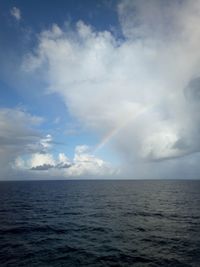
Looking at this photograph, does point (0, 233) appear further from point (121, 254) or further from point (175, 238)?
point (175, 238)

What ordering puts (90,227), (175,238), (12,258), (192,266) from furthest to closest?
(90,227) → (175,238) → (12,258) → (192,266)

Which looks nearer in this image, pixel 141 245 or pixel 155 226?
pixel 141 245

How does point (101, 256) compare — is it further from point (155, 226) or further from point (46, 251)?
point (155, 226)

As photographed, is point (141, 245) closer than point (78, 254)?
No

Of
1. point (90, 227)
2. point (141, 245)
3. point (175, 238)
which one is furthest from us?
point (90, 227)

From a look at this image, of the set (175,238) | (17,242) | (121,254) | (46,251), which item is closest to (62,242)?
(46,251)

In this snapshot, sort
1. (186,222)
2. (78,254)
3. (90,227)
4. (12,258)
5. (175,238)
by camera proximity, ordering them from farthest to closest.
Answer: (186,222) < (90,227) < (175,238) < (78,254) < (12,258)

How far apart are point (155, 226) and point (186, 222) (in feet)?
26.7

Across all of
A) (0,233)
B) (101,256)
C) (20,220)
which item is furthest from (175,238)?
(20,220)

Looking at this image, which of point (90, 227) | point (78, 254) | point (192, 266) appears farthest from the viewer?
point (90, 227)

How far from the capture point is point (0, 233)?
36.0 metres

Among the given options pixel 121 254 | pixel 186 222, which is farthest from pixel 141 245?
pixel 186 222

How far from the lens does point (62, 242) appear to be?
31.7 m

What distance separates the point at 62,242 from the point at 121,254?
368 inches
